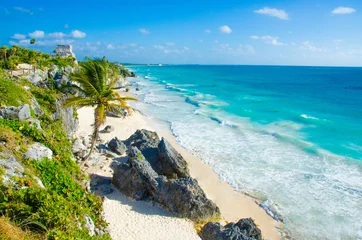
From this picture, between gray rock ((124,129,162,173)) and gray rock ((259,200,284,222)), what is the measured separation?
6.60 meters

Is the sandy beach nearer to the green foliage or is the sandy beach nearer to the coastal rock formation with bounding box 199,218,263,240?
the coastal rock formation with bounding box 199,218,263,240

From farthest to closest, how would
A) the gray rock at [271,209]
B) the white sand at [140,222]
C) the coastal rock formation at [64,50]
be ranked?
the coastal rock formation at [64,50] < the gray rock at [271,209] < the white sand at [140,222]

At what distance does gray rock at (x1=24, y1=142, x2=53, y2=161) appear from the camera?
28.7ft

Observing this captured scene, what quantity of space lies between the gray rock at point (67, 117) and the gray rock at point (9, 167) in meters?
9.33

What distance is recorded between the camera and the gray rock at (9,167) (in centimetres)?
694

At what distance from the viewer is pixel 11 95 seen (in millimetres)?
12625

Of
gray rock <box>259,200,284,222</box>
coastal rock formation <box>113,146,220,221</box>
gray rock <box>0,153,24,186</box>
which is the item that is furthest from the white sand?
gray rock <box>0,153,24,186</box>

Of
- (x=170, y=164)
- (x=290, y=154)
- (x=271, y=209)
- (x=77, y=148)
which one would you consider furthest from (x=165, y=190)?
(x=290, y=154)

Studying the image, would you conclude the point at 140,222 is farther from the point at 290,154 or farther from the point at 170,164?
the point at 290,154

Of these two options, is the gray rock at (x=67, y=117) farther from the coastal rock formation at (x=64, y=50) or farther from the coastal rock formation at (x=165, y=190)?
the coastal rock formation at (x=64, y=50)

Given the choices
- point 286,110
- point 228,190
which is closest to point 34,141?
point 228,190

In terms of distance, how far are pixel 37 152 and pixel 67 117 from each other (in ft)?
38.3

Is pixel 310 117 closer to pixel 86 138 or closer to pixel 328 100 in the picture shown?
pixel 328 100

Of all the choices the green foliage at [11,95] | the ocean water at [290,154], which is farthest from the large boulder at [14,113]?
the ocean water at [290,154]
